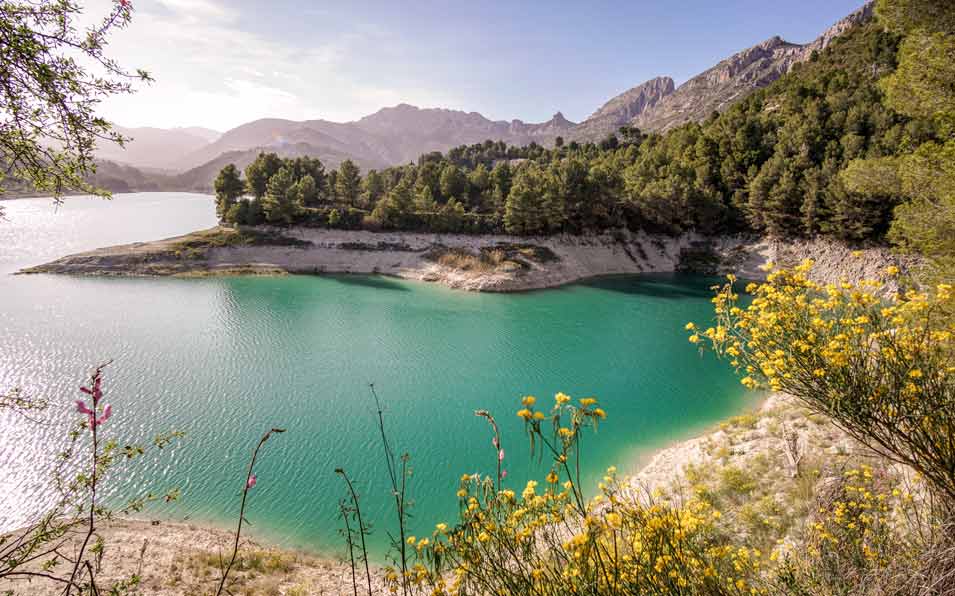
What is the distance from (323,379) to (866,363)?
24.5m

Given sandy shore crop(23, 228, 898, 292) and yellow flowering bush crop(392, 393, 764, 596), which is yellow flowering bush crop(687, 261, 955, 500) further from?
sandy shore crop(23, 228, 898, 292)

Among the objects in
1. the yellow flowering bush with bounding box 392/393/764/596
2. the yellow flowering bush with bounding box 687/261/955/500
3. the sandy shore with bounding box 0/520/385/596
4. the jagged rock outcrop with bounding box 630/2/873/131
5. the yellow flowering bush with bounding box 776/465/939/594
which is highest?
the jagged rock outcrop with bounding box 630/2/873/131

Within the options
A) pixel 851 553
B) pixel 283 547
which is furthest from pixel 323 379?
pixel 851 553

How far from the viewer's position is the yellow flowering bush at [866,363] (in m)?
5.41

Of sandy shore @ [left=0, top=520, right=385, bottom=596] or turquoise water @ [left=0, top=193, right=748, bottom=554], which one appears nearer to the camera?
sandy shore @ [left=0, top=520, right=385, bottom=596]

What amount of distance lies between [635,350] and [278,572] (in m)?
26.5

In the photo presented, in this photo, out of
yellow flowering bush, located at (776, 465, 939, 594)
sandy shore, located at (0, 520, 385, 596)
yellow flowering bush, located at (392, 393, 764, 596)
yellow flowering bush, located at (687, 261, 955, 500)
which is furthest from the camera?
sandy shore, located at (0, 520, 385, 596)

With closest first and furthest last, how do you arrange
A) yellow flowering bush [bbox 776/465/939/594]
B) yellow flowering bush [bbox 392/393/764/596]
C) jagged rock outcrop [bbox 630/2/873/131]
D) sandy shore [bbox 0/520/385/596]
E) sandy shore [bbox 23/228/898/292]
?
1. yellow flowering bush [bbox 392/393/764/596]
2. yellow flowering bush [bbox 776/465/939/594]
3. sandy shore [bbox 0/520/385/596]
4. sandy shore [bbox 23/228/898/292]
5. jagged rock outcrop [bbox 630/2/873/131]

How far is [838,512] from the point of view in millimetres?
6855

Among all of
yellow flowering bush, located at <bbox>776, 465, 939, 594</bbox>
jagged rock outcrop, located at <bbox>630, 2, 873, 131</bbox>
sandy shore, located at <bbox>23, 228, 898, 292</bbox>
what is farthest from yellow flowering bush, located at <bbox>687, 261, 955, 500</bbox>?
jagged rock outcrop, located at <bbox>630, 2, 873, 131</bbox>

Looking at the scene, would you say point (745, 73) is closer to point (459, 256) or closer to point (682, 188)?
point (682, 188)

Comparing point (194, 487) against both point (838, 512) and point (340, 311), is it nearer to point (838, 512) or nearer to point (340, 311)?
point (838, 512)

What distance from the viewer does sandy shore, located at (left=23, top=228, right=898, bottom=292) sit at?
50969 mm

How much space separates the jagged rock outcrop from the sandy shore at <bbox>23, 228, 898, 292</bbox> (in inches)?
4582
